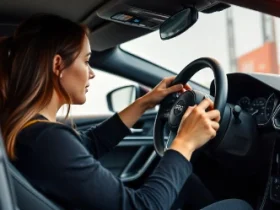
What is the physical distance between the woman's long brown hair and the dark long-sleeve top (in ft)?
0.21

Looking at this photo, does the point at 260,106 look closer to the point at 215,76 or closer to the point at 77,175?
the point at 215,76

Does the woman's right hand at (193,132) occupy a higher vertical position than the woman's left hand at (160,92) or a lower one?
higher

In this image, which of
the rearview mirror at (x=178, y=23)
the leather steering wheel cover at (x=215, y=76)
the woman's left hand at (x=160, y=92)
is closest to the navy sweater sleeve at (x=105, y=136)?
the woman's left hand at (x=160, y=92)

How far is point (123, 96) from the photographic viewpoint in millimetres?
2791

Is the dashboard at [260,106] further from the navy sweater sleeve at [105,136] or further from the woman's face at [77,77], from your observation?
the woman's face at [77,77]

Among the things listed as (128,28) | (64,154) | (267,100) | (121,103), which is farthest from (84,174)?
(121,103)

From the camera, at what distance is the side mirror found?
2584 mm

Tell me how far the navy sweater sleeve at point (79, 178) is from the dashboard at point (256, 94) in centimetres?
49

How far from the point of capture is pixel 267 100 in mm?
1791

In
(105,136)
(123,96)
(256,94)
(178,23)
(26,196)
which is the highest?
(178,23)

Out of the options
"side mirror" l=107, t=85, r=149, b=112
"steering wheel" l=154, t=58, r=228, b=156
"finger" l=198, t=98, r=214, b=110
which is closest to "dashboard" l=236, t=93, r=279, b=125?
"steering wheel" l=154, t=58, r=228, b=156

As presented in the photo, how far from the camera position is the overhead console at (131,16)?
1.87 m

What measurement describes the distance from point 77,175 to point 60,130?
123 mm

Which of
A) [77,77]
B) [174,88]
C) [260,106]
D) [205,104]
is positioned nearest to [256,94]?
[260,106]
